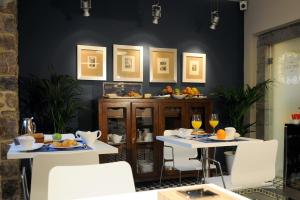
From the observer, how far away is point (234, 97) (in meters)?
4.74

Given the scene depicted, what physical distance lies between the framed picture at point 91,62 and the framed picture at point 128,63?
0.19 meters

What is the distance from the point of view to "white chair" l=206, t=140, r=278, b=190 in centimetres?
250

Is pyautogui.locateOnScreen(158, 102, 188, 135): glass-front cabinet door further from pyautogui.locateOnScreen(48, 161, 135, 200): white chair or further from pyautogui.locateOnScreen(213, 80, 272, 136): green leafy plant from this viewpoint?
pyautogui.locateOnScreen(48, 161, 135, 200): white chair

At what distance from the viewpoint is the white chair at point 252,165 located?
2.50 meters

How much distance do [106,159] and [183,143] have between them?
1.79 metres

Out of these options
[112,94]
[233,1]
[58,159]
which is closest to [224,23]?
[233,1]

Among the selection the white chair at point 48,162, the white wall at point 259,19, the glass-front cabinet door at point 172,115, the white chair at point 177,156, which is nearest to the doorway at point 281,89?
the white wall at point 259,19

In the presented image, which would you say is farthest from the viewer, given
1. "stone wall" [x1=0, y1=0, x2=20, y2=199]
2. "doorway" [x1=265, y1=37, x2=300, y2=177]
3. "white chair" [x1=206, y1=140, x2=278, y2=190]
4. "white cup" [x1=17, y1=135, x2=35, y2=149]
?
"doorway" [x1=265, y1=37, x2=300, y2=177]

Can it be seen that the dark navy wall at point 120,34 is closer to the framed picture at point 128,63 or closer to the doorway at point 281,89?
the framed picture at point 128,63

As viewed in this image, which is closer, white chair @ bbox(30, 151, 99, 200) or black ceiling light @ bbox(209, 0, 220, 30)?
white chair @ bbox(30, 151, 99, 200)

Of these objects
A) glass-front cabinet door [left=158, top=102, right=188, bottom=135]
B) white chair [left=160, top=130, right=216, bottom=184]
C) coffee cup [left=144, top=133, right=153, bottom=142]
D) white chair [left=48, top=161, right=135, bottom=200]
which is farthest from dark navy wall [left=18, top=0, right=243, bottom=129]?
white chair [left=48, top=161, right=135, bottom=200]

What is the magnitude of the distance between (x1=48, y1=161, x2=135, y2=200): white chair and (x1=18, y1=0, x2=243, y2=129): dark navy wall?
2914 mm

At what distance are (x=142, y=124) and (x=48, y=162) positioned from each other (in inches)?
100

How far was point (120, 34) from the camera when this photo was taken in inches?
180
